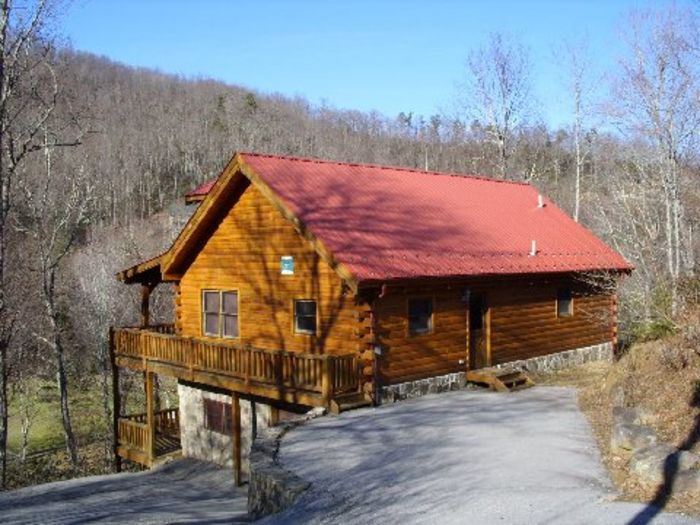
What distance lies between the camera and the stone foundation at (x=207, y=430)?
17.9 meters

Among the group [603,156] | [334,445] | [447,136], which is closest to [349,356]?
[334,445]

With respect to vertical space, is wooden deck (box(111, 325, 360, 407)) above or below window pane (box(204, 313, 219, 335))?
below

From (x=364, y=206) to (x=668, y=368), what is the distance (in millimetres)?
7804

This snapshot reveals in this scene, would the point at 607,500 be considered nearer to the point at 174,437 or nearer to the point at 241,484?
the point at 241,484

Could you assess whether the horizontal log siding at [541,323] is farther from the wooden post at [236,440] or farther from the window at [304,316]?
the wooden post at [236,440]

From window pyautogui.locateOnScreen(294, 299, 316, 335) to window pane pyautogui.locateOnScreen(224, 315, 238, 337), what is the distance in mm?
2636

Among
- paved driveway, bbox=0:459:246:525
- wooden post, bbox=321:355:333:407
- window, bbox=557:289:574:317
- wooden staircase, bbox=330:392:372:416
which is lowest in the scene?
paved driveway, bbox=0:459:246:525

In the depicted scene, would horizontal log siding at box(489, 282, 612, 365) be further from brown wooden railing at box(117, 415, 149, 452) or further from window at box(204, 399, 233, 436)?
brown wooden railing at box(117, 415, 149, 452)

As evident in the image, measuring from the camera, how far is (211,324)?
19234 mm

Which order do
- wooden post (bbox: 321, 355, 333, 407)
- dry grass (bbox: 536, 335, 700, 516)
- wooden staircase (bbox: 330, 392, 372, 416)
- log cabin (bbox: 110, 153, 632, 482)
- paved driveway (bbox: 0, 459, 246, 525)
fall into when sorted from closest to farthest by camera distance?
dry grass (bbox: 536, 335, 700, 516), paved driveway (bbox: 0, 459, 246, 525), wooden post (bbox: 321, 355, 333, 407), wooden staircase (bbox: 330, 392, 372, 416), log cabin (bbox: 110, 153, 632, 482)

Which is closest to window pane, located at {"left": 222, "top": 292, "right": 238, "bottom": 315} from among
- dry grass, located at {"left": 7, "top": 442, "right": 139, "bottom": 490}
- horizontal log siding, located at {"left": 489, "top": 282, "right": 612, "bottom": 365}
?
horizontal log siding, located at {"left": 489, "top": 282, "right": 612, "bottom": 365}

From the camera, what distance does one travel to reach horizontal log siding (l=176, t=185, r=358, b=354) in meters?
15.3

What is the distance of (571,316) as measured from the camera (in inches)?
787

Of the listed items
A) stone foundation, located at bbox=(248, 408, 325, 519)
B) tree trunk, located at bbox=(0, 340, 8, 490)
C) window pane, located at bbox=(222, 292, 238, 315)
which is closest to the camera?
stone foundation, located at bbox=(248, 408, 325, 519)
